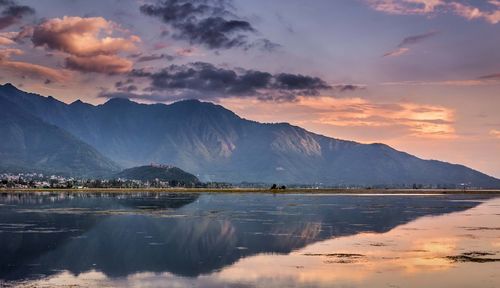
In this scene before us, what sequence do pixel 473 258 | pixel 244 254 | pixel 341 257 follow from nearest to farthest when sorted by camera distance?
pixel 473 258
pixel 341 257
pixel 244 254

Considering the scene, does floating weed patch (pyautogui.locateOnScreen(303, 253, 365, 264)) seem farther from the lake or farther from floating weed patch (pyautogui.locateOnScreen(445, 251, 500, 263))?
floating weed patch (pyautogui.locateOnScreen(445, 251, 500, 263))

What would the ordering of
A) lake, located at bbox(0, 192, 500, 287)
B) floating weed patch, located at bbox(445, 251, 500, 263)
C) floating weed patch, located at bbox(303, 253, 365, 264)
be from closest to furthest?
lake, located at bbox(0, 192, 500, 287) < floating weed patch, located at bbox(303, 253, 365, 264) < floating weed patch, located at bbox(445, 251, 500, 263)

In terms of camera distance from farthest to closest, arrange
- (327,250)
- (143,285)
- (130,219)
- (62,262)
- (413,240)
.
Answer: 1. (130,219)
2. (413,240)
3. (327,250)
4. (62,262)
5. (143,285)

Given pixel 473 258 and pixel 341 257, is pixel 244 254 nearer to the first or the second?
pixel 341 257

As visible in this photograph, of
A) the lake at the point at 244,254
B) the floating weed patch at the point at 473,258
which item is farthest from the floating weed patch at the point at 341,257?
the floating weed patch at the point at 473,258

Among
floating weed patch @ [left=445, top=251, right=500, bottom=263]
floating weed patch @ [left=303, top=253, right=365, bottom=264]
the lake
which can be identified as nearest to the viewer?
the lake

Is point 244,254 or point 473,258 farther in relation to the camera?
point 244,254

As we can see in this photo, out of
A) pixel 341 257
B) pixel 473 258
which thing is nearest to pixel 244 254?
pixel 341 257

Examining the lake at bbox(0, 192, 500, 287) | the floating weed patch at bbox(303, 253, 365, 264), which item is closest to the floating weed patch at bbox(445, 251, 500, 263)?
the lake at bbox(0, 192, 500, 287)

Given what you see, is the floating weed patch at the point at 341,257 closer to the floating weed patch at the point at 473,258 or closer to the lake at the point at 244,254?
the lake at the point at 244,254

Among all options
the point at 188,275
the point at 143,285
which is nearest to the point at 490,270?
the point at 188,275

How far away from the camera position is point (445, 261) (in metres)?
46.0

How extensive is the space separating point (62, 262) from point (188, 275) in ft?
36.6

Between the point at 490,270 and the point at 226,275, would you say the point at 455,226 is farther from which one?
the point at 226,275
